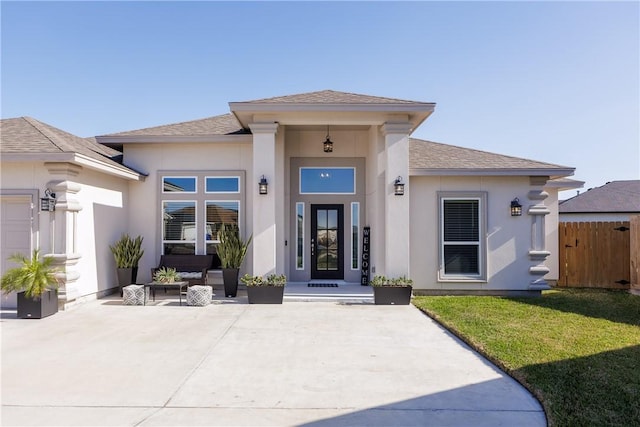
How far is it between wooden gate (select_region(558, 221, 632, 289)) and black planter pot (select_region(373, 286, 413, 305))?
5553 mm

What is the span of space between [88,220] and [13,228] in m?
1.23

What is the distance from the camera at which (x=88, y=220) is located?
26.2 ft

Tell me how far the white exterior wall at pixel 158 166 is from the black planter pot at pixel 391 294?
11.0 feet

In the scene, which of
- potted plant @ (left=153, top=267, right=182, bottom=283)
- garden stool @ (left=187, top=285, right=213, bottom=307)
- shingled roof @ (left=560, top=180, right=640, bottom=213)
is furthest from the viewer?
shingled roof @ (left=560, top=180, right=640, bottom=213)

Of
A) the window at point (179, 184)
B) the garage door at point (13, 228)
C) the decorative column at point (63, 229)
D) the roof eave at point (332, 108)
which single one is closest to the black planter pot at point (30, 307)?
the decorative column at point (63, 229)

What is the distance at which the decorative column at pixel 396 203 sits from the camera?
821cm

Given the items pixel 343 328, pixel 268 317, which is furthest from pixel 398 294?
pixel 268 317

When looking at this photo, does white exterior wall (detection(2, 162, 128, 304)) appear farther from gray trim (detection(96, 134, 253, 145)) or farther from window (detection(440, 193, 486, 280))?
window (detection(440, 193, 486, 280))


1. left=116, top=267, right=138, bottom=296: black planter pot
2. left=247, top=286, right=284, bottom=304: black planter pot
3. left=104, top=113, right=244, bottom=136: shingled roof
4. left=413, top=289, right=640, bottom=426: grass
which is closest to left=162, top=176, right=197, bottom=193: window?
left=104, top=113, right=244, bottom=136: shingled roof

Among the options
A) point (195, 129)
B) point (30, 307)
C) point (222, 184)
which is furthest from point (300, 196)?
point (30, 307)

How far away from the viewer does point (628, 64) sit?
344 inches

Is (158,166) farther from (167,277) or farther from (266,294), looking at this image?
(266,294)

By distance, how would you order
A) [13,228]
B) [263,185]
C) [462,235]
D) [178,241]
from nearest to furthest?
[13,228], [263,185], [462,235], [178,241]

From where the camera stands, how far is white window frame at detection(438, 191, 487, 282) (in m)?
8.98
